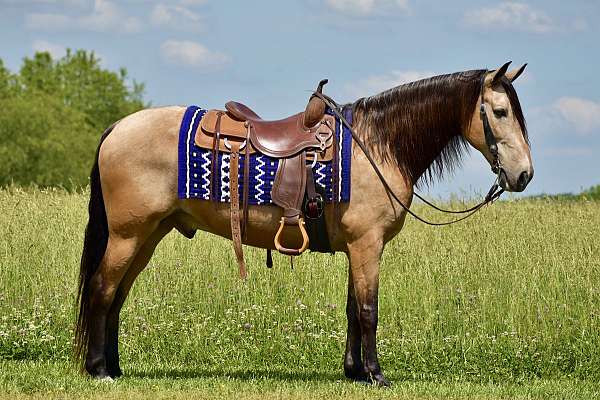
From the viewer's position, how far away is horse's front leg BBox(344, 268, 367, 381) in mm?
6852

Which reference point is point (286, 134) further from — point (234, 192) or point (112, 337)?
point (112, 337)

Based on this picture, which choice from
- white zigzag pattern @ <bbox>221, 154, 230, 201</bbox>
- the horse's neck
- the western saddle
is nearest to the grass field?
the western saddle

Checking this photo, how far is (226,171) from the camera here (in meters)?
6.57

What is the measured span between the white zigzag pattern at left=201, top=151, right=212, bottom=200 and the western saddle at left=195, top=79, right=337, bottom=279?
30 mm

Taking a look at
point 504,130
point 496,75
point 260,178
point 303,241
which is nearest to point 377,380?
point 303,241

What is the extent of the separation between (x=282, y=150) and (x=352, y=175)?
1.75 ft

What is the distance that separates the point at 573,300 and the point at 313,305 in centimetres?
244

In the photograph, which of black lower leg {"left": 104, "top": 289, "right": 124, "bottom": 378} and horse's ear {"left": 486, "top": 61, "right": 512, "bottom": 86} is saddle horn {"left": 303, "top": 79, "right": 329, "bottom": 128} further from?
black lower leg {"left": 104, "top": 289, "right": 124, "bottom": 378}

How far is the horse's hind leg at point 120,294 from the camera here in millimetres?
7012

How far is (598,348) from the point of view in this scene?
788cm

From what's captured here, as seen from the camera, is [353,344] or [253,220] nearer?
[253,220]

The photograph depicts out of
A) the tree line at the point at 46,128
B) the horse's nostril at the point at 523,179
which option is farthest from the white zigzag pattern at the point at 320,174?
the tree line at the point at 46,128

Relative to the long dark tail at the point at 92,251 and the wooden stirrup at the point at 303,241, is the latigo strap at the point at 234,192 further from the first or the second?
the long dark tail at the point at 92,251

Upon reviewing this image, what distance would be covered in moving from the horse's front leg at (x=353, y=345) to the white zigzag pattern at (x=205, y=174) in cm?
128
